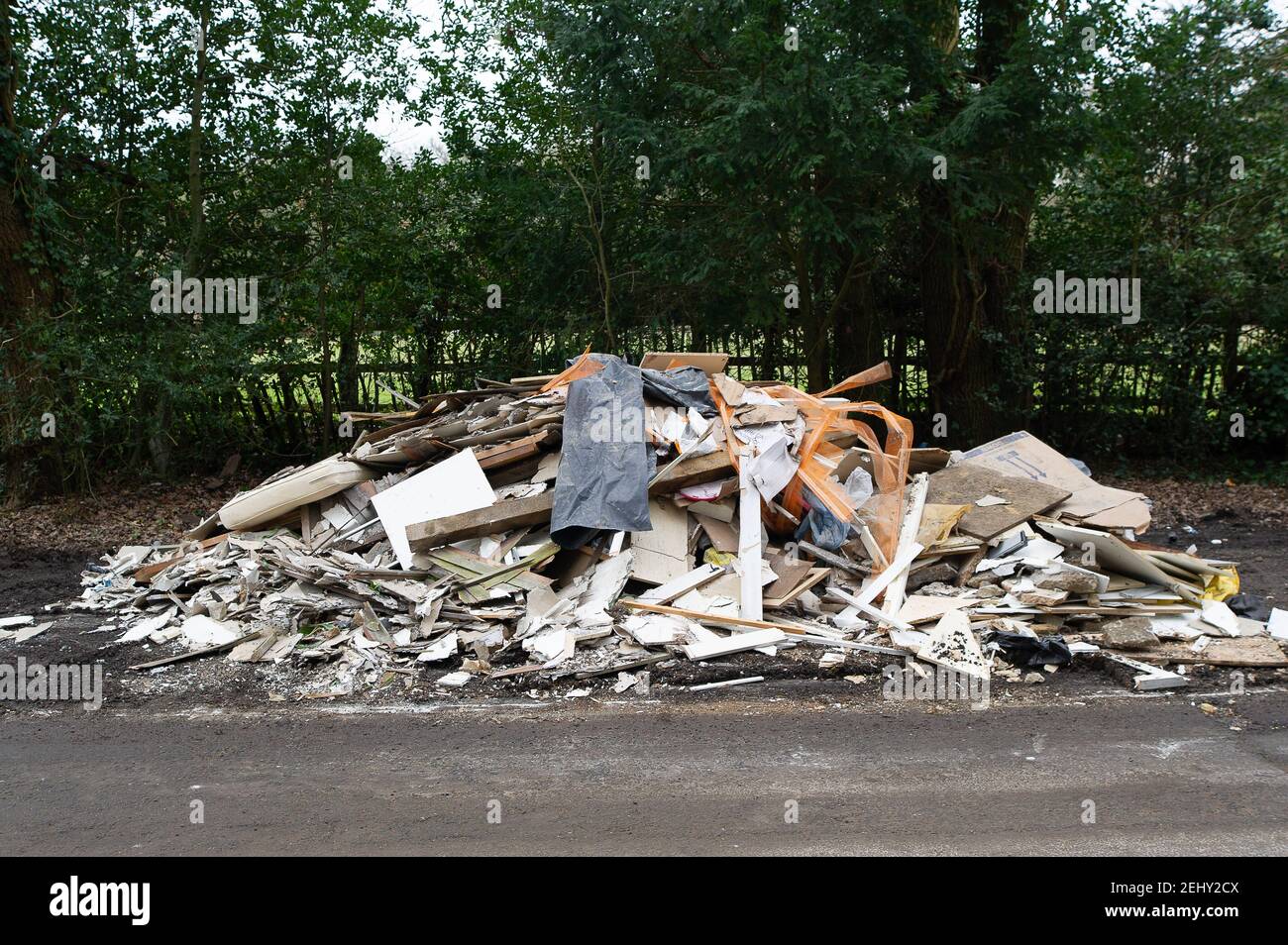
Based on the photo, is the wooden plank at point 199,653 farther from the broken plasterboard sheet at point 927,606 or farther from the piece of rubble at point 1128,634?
the piece of rubble at point 1128,634

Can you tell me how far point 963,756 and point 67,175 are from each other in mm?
11937

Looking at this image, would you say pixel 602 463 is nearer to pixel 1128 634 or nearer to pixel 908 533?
pixel 908 533

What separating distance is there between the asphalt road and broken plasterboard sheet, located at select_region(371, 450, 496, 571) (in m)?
2.19

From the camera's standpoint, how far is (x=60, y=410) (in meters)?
10.7

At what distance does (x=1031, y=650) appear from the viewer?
6.22 metres

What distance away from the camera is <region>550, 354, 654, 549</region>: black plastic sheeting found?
718cm

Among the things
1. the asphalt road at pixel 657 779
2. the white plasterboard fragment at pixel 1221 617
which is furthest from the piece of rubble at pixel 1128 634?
the asphalt road at pixel 657 779

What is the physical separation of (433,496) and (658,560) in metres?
1.97

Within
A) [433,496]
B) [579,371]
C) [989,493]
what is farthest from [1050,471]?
[433,496]

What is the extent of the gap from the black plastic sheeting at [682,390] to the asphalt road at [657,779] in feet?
10.8

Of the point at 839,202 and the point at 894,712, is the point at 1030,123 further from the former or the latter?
the point at 894,712

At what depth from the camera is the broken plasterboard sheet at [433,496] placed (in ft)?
24.9

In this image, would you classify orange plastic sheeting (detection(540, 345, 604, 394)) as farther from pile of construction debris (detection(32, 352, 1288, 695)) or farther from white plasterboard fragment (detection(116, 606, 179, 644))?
white plasterboard fragment (detection(116, 606, 179, 644))

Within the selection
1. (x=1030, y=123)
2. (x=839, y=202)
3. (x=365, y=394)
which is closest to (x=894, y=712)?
(x=839, y=202)
